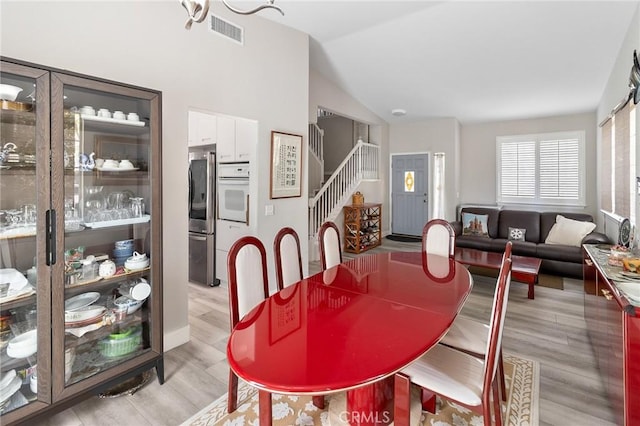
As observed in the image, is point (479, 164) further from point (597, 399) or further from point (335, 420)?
point (335, 420)

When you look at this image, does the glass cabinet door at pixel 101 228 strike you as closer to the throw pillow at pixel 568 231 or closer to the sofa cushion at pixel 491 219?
the sofa cushion at pixel 491 219

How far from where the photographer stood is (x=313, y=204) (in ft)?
18.8

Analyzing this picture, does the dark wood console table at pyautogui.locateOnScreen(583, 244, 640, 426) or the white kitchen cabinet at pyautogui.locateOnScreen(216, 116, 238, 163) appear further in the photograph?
the white kitchen cabinet at pyautogui.locateOnScreen(216, 116, 238, 163)

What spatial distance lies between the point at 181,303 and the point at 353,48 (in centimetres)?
381

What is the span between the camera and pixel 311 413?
188 cm

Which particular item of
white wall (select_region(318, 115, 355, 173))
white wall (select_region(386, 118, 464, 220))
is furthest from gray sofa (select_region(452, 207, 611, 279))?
white wall (select_region(318, 115, 355, 173))

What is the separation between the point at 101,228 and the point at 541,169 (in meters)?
7.28

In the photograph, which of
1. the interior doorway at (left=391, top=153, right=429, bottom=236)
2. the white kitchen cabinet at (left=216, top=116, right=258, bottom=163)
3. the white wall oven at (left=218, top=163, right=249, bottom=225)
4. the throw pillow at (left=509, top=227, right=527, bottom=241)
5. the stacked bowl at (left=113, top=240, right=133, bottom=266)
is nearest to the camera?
the stacked bowl at (left=113, top=240, right=133, bottom=266)

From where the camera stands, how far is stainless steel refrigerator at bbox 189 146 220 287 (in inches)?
159

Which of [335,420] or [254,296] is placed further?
[254,296]

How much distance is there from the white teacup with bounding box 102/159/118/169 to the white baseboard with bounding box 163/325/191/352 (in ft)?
4.54

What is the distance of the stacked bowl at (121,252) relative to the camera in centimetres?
209

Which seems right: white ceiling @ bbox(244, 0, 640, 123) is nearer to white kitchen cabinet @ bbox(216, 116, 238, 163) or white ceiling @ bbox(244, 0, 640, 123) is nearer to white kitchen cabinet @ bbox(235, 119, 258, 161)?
white kitchen cabinet @ bbox(235, 119, 258, 161)

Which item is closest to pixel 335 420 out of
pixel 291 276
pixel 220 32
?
pixel 291 276
